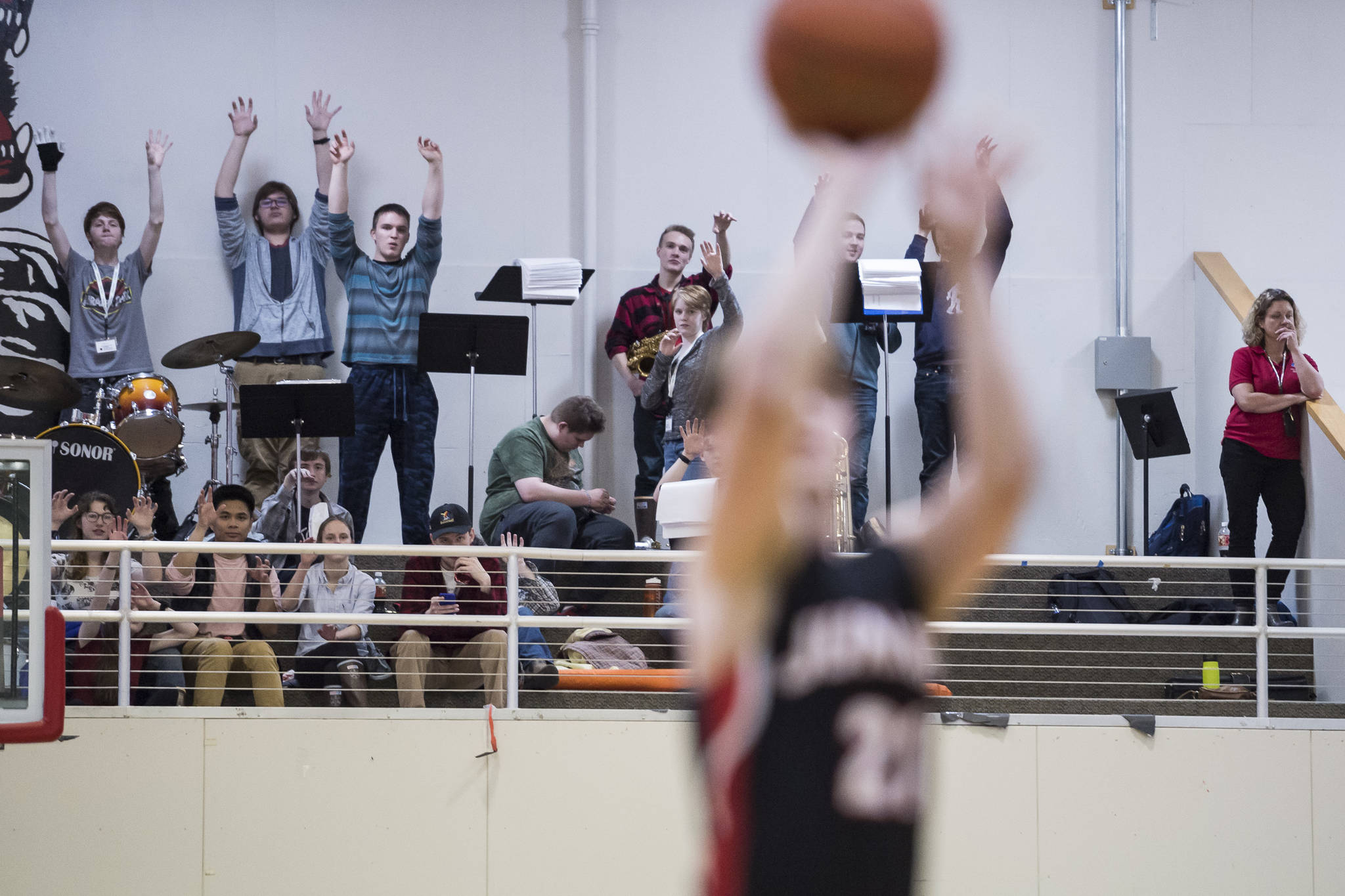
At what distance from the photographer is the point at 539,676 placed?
5746 millimetres

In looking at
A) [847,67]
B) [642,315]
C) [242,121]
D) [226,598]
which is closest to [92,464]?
[226,598]

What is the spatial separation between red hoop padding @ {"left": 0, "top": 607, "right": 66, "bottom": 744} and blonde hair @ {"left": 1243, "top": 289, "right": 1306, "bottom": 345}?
20.5 ft

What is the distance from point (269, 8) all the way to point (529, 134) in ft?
6.72

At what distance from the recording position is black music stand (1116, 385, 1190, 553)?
831 centimetres

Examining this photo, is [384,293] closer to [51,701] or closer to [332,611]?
[332,611]

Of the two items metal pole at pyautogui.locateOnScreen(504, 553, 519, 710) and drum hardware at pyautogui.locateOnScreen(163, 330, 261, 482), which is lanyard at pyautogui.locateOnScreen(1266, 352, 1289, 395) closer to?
metal pole at pyautogui.locateOnScreen(504, 553, 519, 710)

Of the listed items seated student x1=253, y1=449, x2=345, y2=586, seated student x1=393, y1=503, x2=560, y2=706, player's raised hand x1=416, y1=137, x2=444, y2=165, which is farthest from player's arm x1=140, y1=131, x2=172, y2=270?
seated student x1=393, y1=503, x2=560, y2=706

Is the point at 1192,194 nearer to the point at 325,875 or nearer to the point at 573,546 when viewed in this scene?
the point at 573,546

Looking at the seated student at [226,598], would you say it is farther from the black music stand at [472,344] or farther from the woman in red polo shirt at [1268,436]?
the woman in red polo shirt at [1268,436]

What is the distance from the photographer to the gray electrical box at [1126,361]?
31.4 ft

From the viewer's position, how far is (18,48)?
9.27 meters

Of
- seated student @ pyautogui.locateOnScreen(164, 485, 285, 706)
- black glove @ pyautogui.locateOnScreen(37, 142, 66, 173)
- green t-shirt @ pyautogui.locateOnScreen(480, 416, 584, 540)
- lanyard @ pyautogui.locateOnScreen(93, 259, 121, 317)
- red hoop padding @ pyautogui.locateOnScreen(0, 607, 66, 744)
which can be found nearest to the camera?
red hoop padding @ pyautogui.locateOnScreen(0, 607, 66, 744)

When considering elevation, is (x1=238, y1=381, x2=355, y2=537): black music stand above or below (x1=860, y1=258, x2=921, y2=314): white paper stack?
below

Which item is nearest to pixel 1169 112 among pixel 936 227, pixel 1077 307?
pixel 1077 307
